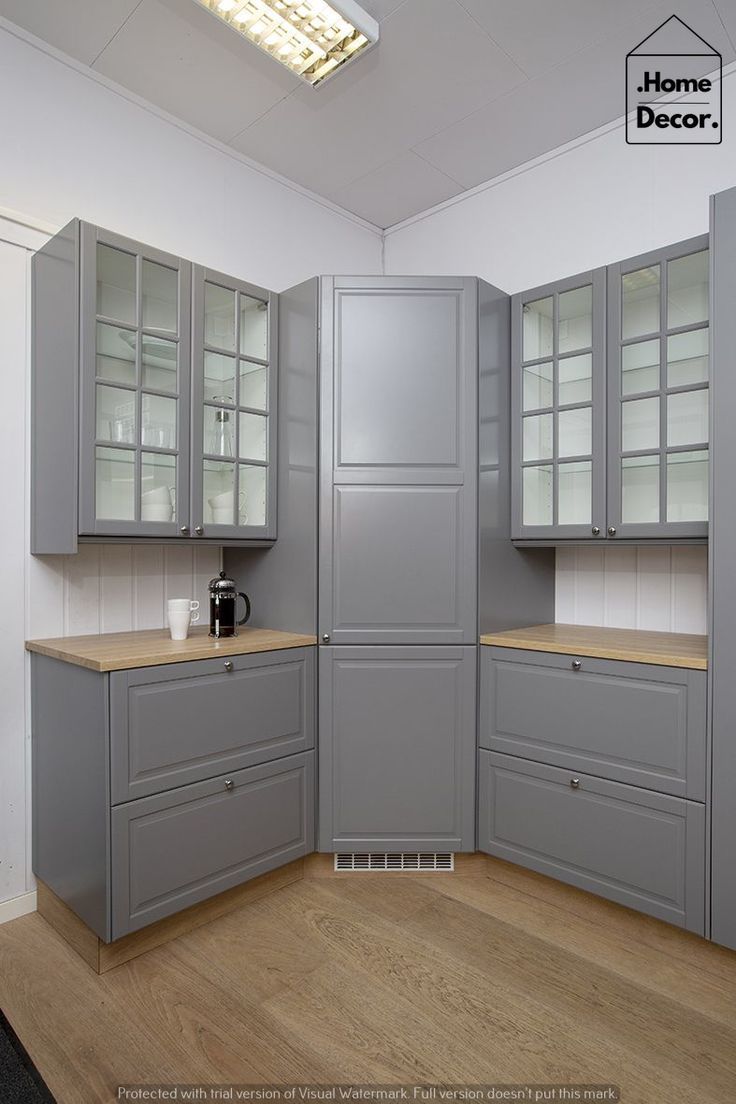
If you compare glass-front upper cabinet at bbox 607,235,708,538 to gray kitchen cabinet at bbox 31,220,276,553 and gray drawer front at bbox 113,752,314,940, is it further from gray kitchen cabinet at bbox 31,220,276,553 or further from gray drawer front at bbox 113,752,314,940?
gray drawer front at bbox 113,752,314,940

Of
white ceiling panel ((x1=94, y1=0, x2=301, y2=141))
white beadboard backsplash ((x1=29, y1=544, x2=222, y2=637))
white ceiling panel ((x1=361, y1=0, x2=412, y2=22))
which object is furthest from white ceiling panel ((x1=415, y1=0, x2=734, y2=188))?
white beadboard backsplash ((x1=29, y1=544, x2=222, y2=637))

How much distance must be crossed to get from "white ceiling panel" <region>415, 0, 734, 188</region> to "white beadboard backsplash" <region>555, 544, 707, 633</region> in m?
1.71

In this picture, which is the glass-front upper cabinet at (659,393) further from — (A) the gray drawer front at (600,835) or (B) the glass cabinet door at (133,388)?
(B) the glass cabinet door at (133,388)

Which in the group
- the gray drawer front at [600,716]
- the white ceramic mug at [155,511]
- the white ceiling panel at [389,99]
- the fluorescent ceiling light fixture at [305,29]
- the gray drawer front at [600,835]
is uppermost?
the white ceiling panel at [389,99]

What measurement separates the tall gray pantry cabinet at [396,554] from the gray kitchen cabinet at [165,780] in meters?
0.18

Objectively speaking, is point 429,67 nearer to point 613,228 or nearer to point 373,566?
point 613,228

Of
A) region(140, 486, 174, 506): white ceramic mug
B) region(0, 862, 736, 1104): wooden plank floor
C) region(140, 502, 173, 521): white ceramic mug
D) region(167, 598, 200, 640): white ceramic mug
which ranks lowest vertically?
region(0, 862, 736, 1104): wooden plank floor

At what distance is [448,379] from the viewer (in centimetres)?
246

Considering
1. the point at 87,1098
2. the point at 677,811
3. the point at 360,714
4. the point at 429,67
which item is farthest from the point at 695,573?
the point at 87,1098

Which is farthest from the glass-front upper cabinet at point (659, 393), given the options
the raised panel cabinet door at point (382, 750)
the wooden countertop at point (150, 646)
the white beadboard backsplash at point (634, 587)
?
the wooden countertop at point (150, 646)

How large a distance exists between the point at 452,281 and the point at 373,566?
1105mm

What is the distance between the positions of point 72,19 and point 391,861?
3097mm

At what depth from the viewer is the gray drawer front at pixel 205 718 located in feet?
6.31

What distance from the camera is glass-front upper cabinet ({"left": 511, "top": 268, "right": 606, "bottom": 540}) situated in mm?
2445
